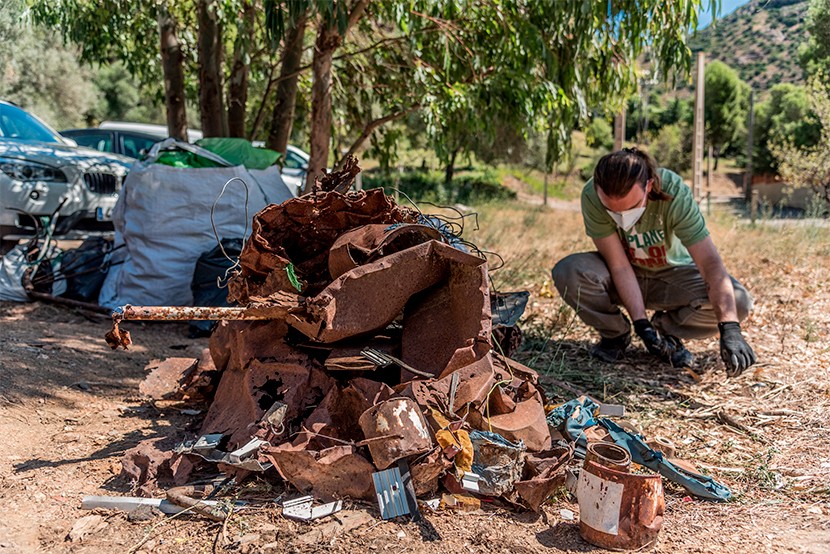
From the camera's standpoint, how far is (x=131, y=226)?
5137 millimetres

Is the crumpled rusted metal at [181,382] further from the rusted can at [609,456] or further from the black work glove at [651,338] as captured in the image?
the black work glove at [651,338]

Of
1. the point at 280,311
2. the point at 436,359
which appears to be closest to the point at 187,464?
the point at 280,311

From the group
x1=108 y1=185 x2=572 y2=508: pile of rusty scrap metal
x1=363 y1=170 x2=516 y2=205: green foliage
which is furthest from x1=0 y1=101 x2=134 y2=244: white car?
x1=363 y1=170 x2=516 y2=205: green foliage

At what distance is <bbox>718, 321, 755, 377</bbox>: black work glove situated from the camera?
359 centimetres

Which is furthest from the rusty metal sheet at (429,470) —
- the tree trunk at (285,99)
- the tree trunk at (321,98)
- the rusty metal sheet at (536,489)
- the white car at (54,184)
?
the tree trunk at (285,99)

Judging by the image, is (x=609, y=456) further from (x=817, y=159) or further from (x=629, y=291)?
(x=817, y=159)

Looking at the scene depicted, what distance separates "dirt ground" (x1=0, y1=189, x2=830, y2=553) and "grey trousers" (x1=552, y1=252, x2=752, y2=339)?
0.84 feet

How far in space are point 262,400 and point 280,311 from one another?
1.36 feet

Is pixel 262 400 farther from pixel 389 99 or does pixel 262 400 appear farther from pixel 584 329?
pixel 389 99

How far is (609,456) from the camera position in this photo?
7.76 ft

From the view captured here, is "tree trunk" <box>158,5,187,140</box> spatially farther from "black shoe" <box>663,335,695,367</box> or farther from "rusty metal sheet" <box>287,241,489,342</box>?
"black shoe" <box>663,335,695,367</box>

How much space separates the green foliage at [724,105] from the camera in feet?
157

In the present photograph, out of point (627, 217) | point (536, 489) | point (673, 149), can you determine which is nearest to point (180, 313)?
point (536, 489)

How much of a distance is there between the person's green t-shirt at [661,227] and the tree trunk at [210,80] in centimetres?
395
